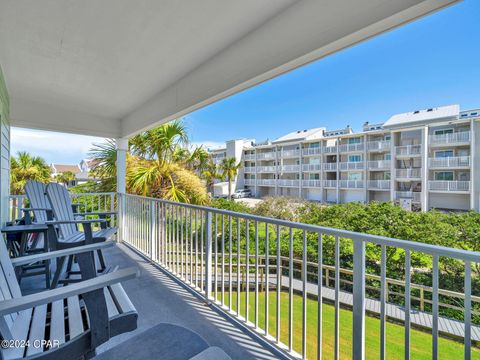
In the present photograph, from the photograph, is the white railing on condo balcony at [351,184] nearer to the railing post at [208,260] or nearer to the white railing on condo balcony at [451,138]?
the white railing on condo balcony at [451,138]

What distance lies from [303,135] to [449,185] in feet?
49.9

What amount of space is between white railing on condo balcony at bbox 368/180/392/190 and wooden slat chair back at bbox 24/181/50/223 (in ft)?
49.3

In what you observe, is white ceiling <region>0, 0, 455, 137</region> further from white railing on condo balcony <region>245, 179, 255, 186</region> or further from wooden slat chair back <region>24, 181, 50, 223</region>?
white railing on condo balcony <region>245, 179, 255, 186</region>

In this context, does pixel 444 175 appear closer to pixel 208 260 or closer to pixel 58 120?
pixel 208 260

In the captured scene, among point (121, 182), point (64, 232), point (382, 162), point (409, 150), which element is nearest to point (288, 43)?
point (64, 232)

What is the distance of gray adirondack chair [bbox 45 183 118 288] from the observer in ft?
8.58

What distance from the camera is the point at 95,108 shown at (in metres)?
4.91

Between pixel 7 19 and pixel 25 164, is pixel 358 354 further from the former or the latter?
pixel 25 164

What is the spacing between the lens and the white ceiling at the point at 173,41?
1.86 m

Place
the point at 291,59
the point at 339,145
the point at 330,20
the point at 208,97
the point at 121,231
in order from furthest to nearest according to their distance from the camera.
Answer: the point at 339,145 → the point at 121,231 → the point at 208,97 → the point at 291,59 → the point at 330,20

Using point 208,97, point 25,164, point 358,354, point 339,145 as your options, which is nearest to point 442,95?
point 339,145

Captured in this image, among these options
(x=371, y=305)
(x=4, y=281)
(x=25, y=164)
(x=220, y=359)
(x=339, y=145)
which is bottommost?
(x=371, y=305)

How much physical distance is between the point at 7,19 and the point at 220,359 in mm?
3145

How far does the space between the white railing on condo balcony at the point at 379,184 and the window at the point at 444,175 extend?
3.50 metres
